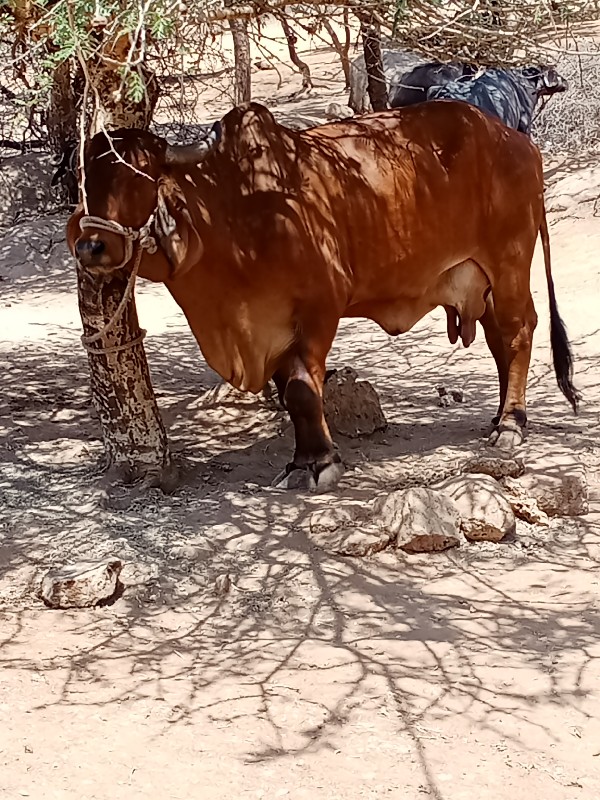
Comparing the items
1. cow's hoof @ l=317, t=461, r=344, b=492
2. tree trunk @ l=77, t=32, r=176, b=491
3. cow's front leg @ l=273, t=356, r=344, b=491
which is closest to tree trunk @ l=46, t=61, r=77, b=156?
tree trunk @ l=77, t=32, r=176, b=491

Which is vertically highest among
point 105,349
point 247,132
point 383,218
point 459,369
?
point 247,132

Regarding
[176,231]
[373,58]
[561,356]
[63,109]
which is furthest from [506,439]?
[63,109]

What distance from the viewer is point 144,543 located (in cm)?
434

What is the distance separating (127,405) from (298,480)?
2.58ft

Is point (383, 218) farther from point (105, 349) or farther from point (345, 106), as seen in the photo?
point (345, 106)

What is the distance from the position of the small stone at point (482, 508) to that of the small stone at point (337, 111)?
9.65 meters

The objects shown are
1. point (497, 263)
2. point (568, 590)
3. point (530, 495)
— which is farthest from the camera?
point (497, 263)

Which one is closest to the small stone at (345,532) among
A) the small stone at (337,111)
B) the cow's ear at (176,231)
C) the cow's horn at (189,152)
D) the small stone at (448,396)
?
the cow's ear at (176,231)

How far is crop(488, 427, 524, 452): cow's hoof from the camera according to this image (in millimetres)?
5484

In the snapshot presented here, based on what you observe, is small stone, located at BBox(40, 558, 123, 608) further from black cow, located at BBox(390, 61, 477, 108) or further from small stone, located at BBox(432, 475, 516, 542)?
black cow, located at BBox(390, 61, 477, 108)

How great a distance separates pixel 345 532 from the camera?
4.37 m

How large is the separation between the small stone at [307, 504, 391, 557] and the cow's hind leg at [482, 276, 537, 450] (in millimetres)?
1308

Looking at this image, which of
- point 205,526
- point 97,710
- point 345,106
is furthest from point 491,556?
point 345,106

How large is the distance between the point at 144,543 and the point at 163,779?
63.0 inches
